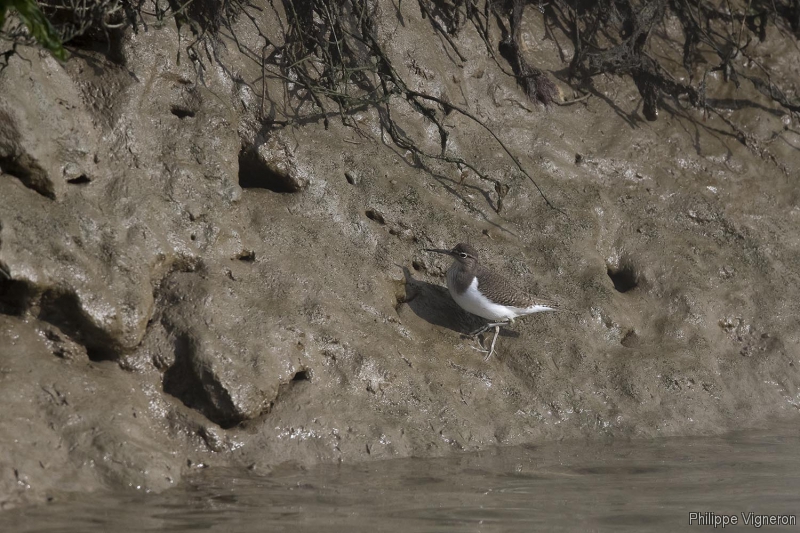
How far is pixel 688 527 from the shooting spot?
5582mm

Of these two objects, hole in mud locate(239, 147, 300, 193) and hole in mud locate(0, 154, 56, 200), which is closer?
hole in mud locate(0, 154, 56, 200)

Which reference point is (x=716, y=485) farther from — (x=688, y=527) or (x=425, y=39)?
(x=425, y=39)

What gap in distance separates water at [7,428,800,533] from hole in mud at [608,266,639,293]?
6.88 ft

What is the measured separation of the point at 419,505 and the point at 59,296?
9.54 ft

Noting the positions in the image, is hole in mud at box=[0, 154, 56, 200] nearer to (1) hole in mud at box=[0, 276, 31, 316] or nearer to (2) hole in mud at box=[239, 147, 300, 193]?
(1) hole in mud at box=[0, 276, 31, 316]

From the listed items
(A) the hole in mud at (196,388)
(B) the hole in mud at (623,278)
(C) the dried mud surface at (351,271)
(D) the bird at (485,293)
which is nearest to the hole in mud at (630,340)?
(C) the dried mud surface at (351,271)

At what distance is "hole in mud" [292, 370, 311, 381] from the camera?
7.04 meters

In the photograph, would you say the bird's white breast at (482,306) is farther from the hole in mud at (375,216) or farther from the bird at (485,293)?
A: the hole in mud at (375,216)

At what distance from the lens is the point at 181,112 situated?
25.6ft

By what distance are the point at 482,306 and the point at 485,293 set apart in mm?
117

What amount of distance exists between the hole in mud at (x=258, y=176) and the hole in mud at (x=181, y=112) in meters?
0.55

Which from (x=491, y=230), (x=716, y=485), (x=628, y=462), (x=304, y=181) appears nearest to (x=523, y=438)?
(x=628, y=462)

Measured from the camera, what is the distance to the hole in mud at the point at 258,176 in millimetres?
7996

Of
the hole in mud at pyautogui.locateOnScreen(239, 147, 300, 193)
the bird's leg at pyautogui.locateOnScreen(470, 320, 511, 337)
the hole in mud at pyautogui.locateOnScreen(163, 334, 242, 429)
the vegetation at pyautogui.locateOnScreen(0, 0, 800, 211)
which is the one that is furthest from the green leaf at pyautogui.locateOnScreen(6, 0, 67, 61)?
the bird's leg at pyautogui.locateOnScreen(470, 320, 511, 337)
